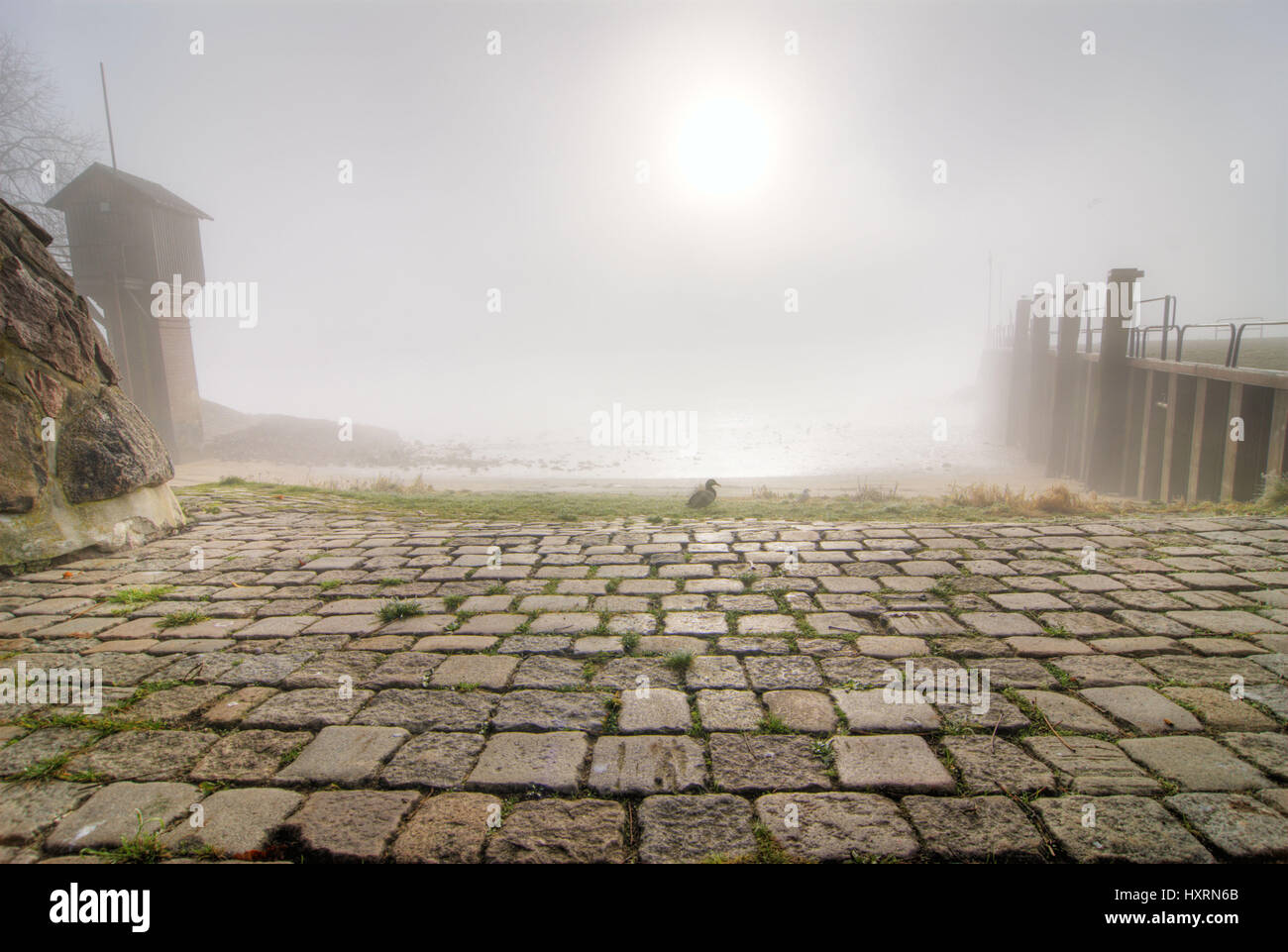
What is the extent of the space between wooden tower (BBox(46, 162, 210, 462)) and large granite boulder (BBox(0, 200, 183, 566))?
67.7 feet

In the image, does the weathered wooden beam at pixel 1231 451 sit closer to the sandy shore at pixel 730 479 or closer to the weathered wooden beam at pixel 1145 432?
the weathered wooden beam at pixel 1145 432

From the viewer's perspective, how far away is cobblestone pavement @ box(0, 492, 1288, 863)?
7.36ft

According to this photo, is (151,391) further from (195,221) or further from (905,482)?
(905,482)

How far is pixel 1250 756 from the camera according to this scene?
2605 mm

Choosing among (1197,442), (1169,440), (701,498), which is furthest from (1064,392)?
(701,498)

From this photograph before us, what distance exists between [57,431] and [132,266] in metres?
22.9

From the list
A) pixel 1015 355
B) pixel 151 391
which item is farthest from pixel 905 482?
→ pixel 151 391

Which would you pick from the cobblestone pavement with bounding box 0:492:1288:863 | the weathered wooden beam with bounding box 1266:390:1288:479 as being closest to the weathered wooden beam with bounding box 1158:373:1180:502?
the weathered wooden beam with bounding box 1266:390:1288:479

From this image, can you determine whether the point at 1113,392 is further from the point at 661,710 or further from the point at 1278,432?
the point at 661,710

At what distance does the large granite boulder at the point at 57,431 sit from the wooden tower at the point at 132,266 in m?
20.6

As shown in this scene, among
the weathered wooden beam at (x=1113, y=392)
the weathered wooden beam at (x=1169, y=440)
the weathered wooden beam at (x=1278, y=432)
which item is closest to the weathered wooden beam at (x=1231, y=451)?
the weathered wooden beam at (x=1278, y=432)

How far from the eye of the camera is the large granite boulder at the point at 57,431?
540cm

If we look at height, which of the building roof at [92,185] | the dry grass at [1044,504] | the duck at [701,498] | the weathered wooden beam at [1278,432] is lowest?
the dry grass at [1044,504]
